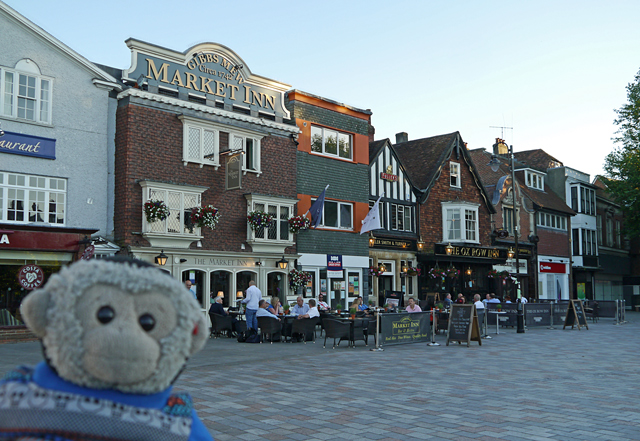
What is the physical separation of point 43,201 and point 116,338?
717 inches

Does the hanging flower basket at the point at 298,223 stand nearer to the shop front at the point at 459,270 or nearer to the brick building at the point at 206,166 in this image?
the brick building at the point at 206,166

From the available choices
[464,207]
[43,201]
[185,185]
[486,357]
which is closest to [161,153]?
[185,185]

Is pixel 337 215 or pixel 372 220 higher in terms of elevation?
pixel 337 215

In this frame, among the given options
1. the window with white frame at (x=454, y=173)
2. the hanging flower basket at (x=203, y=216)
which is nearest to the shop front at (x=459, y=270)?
the window with white frame at (x=454, y=173)

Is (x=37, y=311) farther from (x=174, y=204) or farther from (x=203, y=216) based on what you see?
(x=174, y=204)

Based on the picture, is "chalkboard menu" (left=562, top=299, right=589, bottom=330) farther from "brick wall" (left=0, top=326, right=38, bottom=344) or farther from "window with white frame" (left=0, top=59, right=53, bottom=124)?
"window with white frame" (left=0, top=59, right=53, bottom=124)

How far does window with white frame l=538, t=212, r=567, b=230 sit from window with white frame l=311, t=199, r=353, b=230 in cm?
1900

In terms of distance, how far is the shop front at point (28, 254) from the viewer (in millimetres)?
17375

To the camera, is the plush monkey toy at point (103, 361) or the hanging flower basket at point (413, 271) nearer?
the plush monkey toy at point (103, 361)

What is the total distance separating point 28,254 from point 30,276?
2.18ft

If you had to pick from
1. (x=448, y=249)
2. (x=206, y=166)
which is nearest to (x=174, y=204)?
(x=206, y=166)

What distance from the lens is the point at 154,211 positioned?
779 inches

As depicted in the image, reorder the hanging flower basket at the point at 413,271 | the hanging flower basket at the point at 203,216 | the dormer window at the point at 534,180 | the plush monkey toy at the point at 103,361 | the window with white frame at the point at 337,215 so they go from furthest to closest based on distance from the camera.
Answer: the dormer window at the point at 534,180 → the hanging flower basket at the point at 413,271 → the window with white frame at the point at 337,215 → the hanging flower basket at the point at 203,216 → the plush monkey toy at the point at 103,361

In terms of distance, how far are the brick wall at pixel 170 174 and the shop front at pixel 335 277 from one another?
331cm
